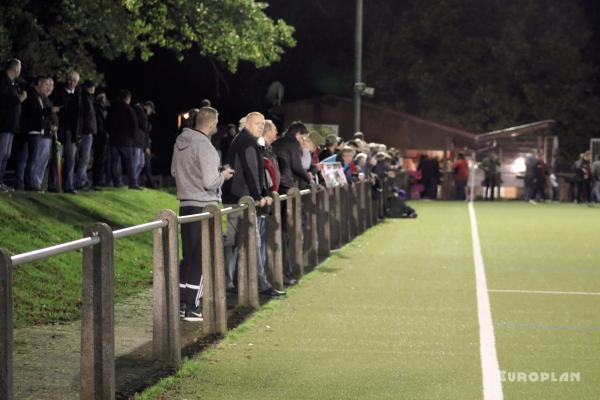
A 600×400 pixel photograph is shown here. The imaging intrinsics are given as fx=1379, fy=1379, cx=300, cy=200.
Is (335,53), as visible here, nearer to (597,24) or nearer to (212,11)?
(597,24)

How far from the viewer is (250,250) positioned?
546 inches

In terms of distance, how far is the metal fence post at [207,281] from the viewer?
11.6 meters

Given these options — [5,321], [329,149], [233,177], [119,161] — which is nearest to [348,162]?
[329,149]

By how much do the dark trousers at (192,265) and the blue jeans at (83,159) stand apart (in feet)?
34.4

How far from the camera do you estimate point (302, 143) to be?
1962 cm

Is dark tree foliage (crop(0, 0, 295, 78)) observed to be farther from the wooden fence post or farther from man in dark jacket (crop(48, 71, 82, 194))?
the wooden fence post

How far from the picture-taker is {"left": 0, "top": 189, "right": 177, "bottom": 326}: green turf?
1394cm

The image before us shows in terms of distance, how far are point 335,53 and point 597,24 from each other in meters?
17.3

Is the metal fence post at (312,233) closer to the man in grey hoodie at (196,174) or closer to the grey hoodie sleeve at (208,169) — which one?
the man in grey hoodie at (196,174)

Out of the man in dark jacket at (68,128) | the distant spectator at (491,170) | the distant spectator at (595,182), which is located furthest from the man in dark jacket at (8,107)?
the distant spectator at (595,182)

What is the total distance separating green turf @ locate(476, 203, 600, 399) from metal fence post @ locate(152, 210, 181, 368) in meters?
2.41

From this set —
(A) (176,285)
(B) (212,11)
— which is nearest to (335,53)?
(B) (212,11)

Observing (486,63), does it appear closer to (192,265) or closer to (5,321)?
(192,265)

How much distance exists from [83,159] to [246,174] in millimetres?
8922
